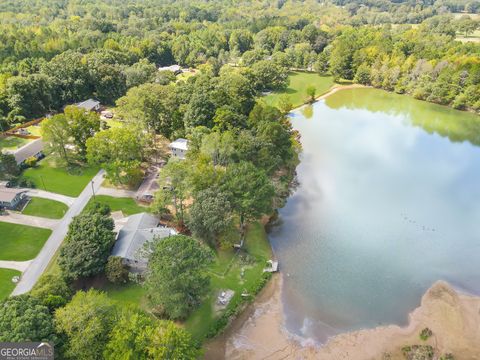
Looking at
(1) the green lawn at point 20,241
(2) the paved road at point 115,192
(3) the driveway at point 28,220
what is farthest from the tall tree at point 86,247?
(2) the paved road at point 115,192

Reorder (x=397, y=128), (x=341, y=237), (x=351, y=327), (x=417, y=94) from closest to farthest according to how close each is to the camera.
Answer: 1. (x=351, y=327)
2. (x=341, y=237)
3. (x=397, y=128)
4. (x=417, y=94)

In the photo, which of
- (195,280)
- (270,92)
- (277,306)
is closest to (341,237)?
(277,306)

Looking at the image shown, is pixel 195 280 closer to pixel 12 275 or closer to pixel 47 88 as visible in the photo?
pixel 12 275

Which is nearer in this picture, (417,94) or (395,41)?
(417,94)

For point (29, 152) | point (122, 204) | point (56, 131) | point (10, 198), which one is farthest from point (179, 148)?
point (10, 198)

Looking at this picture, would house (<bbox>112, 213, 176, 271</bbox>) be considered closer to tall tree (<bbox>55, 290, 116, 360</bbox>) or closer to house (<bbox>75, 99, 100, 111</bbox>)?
tall tree (<bbox>55, 290, 116, 360</bbox>)

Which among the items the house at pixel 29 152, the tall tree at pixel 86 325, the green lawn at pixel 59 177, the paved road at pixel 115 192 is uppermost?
the tall tree at pixel 86 325

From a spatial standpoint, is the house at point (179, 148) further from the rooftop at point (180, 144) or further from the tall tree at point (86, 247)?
the tall tree at point (86, 247)
